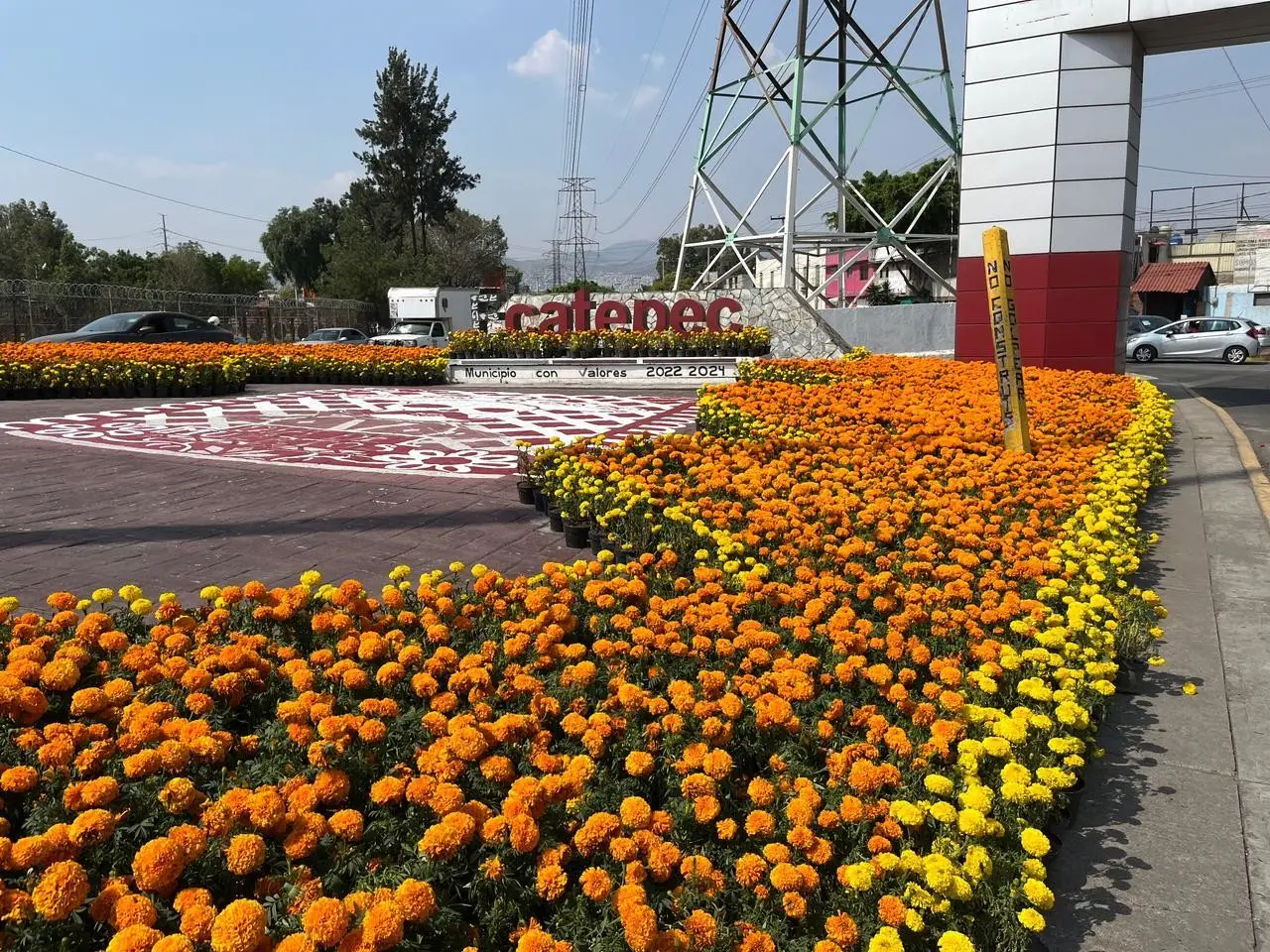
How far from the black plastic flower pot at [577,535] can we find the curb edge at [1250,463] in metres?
4.48

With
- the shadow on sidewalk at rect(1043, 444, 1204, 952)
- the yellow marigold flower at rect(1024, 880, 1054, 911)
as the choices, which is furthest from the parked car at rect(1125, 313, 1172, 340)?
the yellow marigold flower at rect(1024, 880, 1054, 911)

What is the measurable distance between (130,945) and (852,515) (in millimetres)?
3886

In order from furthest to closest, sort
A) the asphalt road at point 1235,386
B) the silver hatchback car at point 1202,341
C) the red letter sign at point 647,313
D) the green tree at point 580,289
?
the silver hatchback car at point 1202,341 → the green tree at point 580,289 → the red letter sign at point 647,313 → the asphalt road at point 1235,386

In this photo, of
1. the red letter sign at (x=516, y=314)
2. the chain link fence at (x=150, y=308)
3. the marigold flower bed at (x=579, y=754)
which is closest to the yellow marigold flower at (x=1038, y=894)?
the marigold flower bed at (x=579, y=754)

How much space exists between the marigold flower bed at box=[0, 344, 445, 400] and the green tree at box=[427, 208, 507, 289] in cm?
3333

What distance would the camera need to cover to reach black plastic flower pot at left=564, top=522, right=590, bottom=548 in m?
5.06

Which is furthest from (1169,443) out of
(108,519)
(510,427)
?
(108,519)

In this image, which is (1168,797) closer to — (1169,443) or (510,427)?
(1169,443)

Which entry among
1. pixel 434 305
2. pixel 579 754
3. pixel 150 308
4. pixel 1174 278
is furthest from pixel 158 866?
pixel 1174 278

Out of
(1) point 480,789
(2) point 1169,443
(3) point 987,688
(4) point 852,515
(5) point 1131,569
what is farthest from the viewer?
(2) point 1169,443

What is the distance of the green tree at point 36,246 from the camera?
40.9m

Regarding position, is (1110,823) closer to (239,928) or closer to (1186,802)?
(1186,802)

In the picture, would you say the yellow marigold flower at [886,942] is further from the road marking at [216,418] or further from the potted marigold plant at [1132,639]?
the road marking at [216,418]

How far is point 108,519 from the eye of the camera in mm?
5555
